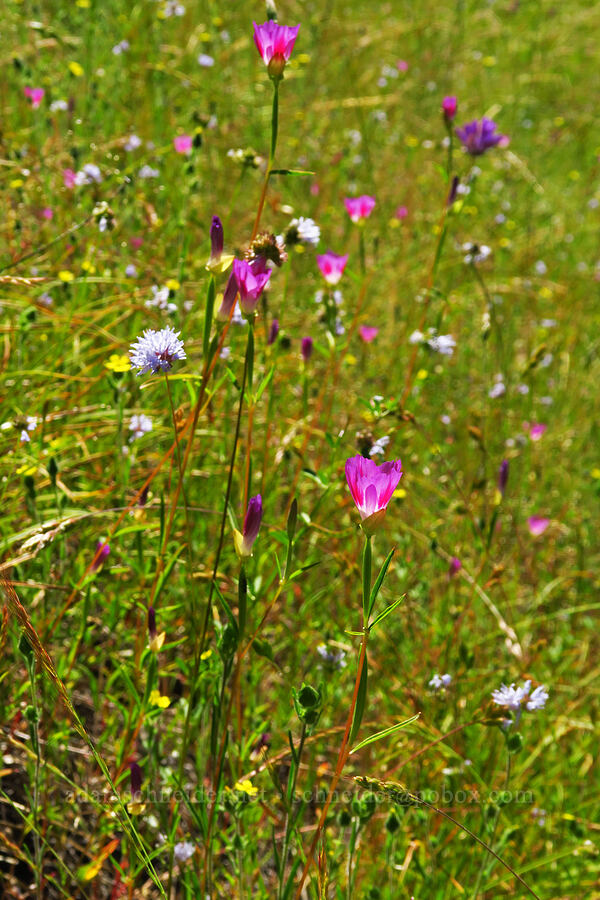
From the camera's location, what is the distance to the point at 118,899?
130 centimetres

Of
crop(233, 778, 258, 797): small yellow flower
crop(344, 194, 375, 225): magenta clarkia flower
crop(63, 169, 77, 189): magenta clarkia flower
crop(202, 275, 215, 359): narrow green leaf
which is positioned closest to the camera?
crop(202, 275, 215, 359): narrow green leaf

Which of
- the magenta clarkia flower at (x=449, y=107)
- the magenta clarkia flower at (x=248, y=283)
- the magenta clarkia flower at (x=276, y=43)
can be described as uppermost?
the magenta clarkia flower at (x=449, y=107)

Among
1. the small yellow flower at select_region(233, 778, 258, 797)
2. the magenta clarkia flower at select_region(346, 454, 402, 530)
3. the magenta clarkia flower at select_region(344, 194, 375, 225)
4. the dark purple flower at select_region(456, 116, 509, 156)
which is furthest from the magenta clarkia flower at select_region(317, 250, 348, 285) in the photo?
the small yellow flower at select_region(233, 778, 258, 797)

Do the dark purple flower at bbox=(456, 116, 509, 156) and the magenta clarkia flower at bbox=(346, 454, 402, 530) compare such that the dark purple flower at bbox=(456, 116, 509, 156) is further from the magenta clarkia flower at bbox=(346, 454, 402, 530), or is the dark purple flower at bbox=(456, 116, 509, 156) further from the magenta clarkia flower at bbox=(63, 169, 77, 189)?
the magenta clarkia flower at bbox=(346, 454, 402, 530)

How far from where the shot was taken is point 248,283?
94 centimetres

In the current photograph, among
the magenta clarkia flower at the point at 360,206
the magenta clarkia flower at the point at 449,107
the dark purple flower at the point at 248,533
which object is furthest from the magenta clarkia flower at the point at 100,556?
the magenta clarkia flower at the point at 449,107

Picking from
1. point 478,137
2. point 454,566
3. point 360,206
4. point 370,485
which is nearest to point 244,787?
point 370,485

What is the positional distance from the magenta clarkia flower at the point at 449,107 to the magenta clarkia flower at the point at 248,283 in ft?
3.12

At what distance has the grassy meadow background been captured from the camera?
49.0 inches

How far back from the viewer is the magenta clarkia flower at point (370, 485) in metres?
0.81

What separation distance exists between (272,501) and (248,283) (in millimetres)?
1031

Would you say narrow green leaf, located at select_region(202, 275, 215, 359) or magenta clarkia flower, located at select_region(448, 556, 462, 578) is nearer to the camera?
narrow green leaf, located at select_region(202, 275, 215, 359)

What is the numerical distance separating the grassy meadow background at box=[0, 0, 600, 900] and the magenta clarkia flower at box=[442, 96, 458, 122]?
253 millimetres

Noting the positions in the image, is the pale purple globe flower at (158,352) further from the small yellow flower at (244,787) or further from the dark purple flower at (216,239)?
the small yellow flower at (244,787)
